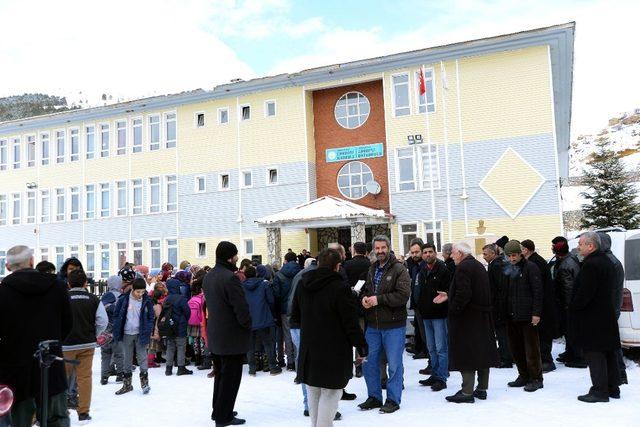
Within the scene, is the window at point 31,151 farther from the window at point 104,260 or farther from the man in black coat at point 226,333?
the man in black coat at point 226,333

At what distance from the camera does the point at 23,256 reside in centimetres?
425

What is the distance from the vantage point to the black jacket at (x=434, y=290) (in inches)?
273

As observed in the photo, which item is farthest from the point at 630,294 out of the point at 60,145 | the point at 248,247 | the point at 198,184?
the point at 60,145

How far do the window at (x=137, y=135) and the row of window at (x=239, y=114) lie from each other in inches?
128

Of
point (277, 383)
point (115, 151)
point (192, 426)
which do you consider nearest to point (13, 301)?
point (192, 426)

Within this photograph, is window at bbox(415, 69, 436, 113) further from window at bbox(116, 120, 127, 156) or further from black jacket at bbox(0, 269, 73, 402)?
black jacket at bbox(0, 269, 73, 402)

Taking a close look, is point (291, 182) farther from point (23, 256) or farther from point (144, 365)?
point (23, 256)

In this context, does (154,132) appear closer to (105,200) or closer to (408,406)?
(105,200)

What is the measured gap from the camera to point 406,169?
20547 mm

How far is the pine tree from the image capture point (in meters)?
28.3

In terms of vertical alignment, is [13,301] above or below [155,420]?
above

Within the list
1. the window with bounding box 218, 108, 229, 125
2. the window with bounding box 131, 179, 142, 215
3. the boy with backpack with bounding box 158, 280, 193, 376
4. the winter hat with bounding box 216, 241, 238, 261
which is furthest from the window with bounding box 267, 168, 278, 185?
the winter hat with bounding box 216, 241, 238, 261

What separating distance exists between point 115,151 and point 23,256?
2329 centimetres

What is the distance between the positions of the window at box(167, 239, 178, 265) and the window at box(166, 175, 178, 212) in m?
1.45
